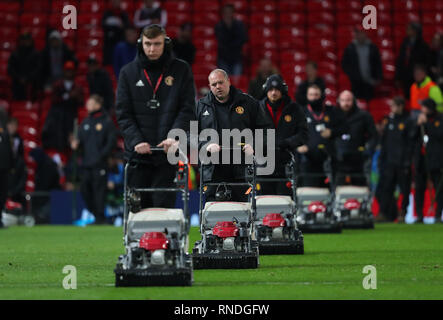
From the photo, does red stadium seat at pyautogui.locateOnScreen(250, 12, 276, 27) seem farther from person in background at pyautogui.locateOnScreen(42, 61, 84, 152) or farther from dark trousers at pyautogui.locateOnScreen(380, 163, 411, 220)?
dark trousers at pyautogui.locateOnScreen(380, 163, 411, 220)

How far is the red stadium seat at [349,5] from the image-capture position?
2514 centimetres

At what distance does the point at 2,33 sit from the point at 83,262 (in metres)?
15.4

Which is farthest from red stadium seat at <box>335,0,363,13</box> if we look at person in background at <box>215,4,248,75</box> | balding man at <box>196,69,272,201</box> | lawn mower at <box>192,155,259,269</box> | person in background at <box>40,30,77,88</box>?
lawn mower at <box>192,155,259,269</box>

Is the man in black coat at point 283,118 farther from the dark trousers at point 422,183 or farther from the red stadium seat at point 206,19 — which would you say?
the red stadium seat at point 206,19

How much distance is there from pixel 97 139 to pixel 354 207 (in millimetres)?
5355

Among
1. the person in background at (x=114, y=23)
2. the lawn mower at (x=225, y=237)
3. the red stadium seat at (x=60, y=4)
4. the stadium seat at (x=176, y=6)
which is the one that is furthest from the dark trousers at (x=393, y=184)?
the red stadium seat at (x=60, y=4)

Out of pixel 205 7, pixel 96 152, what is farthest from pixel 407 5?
A: pixel 96 152

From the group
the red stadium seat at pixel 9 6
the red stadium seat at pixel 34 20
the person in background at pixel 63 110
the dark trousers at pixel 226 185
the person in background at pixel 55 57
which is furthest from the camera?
the red stadium seat at pixel 9 6

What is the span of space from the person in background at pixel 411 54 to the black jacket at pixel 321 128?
6144 millimetres

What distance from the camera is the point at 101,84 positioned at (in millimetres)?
21609

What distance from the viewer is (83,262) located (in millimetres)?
11352

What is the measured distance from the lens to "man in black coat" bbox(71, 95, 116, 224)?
63.4ft

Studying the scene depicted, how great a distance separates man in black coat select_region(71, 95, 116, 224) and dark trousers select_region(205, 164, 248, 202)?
8.33 m
